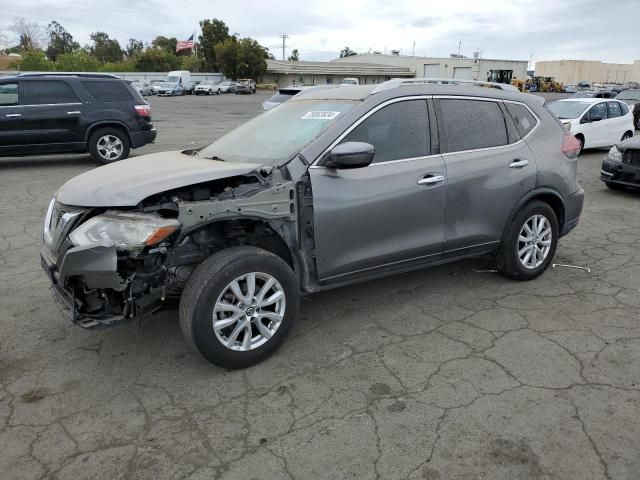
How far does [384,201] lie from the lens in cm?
375

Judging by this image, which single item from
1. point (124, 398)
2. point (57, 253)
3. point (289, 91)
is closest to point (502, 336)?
point (124, 398)

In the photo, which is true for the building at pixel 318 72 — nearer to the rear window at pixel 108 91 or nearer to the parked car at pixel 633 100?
the parked car at pixel 633 100

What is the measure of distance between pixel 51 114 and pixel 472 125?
890cm

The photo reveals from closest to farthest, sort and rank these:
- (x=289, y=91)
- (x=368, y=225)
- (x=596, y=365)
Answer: (x=596, y=365) < (x=368, y=225) < (x=289, y=91)

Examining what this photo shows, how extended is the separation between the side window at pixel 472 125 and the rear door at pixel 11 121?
29.5 feet

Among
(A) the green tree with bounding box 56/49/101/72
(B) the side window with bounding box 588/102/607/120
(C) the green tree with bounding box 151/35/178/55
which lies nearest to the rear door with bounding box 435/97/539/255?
(B) the side window with bounding box 588/102/607/120

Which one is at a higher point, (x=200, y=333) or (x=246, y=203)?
(x=246, y=203)

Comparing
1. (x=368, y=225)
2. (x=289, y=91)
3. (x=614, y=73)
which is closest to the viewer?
(x=368, y=225)

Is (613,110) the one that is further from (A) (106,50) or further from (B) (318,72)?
(A) (106,50)

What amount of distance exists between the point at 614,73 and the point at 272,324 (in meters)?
138

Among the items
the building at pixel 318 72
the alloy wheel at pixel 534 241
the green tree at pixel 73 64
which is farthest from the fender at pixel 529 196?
the building at pixel 318 72

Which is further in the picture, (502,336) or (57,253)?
(502,336)

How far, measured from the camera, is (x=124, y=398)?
310cm

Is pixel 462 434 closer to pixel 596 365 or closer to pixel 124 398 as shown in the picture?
pixel 596 365
